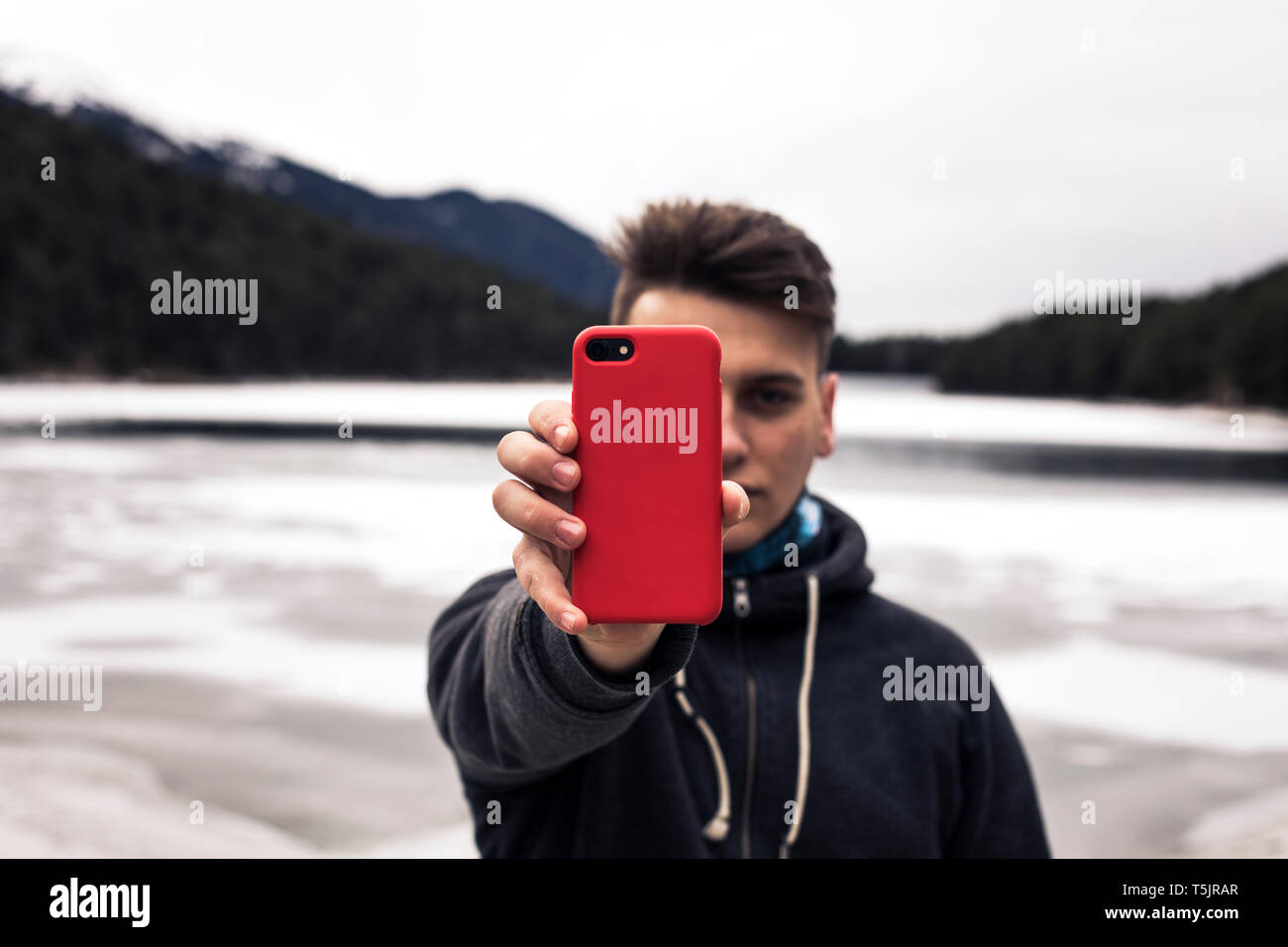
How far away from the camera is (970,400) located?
5559cm

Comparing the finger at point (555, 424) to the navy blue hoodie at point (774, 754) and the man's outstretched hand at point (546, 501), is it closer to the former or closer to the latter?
the man's outstretched hand at point (546, 501)

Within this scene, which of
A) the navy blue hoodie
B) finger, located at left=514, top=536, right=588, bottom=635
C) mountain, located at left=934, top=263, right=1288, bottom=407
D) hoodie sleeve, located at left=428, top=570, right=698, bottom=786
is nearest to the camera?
finger, located at left=514, top=536, right=588, bottom=635

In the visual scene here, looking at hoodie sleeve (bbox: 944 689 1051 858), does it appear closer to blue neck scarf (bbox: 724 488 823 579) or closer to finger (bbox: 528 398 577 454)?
blue neck scarf (bbox: 724 488 823 579)

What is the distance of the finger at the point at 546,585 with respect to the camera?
1375mm

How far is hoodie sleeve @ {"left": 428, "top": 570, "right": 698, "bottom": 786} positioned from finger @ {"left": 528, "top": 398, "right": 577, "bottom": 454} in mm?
328

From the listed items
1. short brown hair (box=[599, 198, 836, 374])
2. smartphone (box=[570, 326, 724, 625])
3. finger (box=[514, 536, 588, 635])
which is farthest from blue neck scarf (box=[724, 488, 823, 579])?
finger (box=[514, 536, 588, 635])

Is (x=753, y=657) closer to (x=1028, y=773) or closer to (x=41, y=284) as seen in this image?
(x=1028, y=773)

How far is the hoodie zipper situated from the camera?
2.30m

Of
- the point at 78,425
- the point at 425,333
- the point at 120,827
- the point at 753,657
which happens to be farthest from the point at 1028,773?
the point at 425,333

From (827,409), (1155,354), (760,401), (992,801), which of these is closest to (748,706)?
(992,801)

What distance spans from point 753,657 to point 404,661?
18.9 ft

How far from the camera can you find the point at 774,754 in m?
2.32

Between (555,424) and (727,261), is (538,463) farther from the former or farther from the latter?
(727,261)

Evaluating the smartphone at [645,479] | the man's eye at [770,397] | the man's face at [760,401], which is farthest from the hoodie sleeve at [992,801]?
the smartphone at [645,479]
